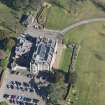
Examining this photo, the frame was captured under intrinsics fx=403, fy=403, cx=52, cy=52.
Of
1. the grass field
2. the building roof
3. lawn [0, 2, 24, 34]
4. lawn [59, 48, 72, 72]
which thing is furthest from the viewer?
lawn [0, 2, 24, 34]

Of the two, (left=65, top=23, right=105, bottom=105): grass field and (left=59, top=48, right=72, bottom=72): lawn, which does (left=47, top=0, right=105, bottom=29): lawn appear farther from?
(left=59, top=48, right=72, bottom=72): lawn

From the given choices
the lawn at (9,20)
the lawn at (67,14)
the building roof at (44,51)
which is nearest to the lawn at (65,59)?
the building roof at (44,51)

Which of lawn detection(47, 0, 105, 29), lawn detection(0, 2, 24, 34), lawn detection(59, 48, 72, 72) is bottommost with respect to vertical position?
lawn detection(59, 48, 72, 72)

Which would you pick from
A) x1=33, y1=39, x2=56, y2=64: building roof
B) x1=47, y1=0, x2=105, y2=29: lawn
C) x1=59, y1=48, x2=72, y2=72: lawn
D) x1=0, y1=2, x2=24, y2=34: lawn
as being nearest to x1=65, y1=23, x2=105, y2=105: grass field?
x1=59, y1=48, x2=72, y2=72: lawn

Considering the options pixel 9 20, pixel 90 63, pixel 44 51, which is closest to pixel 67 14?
pixel 9 20

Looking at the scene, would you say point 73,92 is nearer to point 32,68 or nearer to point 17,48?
point 32,68

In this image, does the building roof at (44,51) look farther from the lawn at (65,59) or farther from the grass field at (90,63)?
the grass field at (90,63)

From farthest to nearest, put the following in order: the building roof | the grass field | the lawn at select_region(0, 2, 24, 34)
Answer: the lawn at select_region(0, 2, 24, 34) → the building roof → the grass field

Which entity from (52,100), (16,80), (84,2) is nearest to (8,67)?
(16,80)
